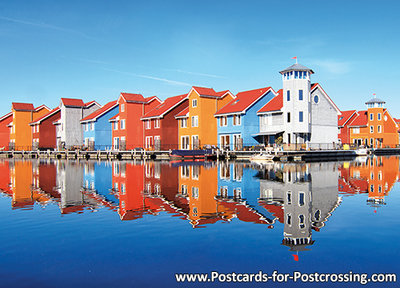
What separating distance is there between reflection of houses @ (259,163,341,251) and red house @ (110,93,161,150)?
175 ft

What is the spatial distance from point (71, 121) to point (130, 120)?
17511 mm

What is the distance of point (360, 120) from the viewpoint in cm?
9319

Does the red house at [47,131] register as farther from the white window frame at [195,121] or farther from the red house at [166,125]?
the white window frame at [195,121]

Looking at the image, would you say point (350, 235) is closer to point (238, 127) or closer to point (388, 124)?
point (238, 127)

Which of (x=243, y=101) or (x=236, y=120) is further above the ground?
(x=243, y=101)

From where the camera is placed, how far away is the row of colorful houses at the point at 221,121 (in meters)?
60.0

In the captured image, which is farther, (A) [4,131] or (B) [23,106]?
(A) [4,131]

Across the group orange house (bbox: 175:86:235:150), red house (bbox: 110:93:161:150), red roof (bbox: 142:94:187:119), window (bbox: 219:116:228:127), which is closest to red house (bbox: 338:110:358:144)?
orange house (bbox: 175:86:235:150)

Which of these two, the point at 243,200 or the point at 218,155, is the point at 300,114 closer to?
the point at 218,155

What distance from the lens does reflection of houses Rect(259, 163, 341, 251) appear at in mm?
11516

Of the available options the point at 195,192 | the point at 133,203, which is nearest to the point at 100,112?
the point at 195,192

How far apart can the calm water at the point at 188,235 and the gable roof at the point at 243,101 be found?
1696 inches

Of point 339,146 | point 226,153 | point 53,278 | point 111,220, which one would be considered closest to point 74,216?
point 111,220

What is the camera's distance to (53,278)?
8.26 metres
